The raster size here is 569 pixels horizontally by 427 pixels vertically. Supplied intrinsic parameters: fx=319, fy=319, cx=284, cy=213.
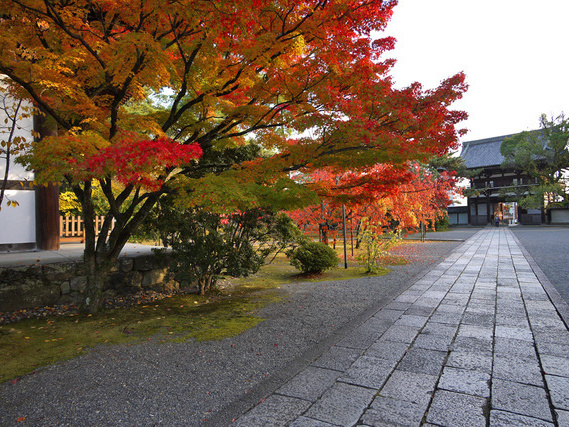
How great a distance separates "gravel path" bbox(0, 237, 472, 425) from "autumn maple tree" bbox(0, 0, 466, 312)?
1.64m

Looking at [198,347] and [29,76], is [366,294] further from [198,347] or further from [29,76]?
[29,76]

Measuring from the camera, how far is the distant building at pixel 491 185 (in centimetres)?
3216

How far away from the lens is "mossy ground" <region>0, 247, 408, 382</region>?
3529 mm

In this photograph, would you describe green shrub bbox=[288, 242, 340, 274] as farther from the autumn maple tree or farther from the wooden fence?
the wooden fence

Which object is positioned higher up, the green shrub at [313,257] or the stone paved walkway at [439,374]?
the green shrub at [313,257]

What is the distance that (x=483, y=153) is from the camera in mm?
36156

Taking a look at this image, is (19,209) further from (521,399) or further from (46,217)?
(521,399)

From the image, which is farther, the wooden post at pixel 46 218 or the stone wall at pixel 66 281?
the wooden post at pixel 46 218

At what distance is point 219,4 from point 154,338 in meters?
3.90

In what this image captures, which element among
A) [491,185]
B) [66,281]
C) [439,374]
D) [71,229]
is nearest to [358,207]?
[66,281]

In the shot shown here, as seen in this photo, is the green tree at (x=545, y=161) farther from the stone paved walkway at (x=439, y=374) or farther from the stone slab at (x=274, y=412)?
the stone slab at (x=274, y=412)

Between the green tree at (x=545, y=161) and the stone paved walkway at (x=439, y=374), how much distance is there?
29893 millimetres

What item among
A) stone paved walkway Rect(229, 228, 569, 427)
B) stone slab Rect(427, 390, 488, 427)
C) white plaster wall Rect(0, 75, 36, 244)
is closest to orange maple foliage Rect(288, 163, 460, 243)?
stone paved walkway Rect(229, 228, 569, 427)

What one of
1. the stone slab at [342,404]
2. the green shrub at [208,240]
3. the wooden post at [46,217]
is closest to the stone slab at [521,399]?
the stone slab at [342,404]
